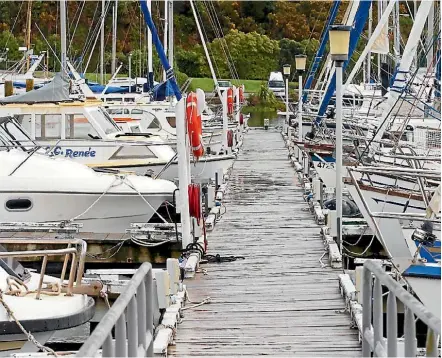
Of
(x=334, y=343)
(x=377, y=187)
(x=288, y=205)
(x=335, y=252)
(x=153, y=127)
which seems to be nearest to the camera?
(x=334, y=343)

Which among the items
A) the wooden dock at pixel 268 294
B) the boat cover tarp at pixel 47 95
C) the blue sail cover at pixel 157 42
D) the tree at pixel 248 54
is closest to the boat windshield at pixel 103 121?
the boat cover tarp at pixel 47 95

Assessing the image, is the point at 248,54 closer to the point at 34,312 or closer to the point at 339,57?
the point at 339,57

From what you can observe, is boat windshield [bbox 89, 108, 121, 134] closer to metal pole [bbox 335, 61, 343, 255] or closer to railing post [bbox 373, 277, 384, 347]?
metal pole [bbox 335, 61, 343, 255]

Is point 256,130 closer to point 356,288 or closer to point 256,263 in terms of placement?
point 256,263

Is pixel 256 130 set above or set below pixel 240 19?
below

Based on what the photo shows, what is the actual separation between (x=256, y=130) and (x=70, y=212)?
2387 cm

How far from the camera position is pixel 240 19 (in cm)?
7244

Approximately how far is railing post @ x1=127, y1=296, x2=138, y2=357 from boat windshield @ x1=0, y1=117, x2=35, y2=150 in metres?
9.91

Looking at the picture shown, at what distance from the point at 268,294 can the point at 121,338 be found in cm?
449

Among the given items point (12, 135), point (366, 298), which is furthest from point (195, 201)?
point (366, 298)

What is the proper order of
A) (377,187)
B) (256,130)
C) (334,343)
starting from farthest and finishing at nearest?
(256,130), (377,187), (334,343)

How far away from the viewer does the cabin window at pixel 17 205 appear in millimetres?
14680

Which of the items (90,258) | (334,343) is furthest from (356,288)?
(90,258)

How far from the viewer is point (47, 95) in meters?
18.8
